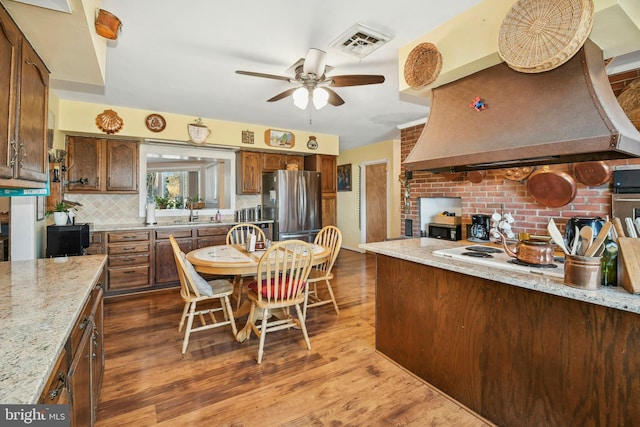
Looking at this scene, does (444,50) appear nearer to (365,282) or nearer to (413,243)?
(413,243)

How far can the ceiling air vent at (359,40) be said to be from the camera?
215 cm

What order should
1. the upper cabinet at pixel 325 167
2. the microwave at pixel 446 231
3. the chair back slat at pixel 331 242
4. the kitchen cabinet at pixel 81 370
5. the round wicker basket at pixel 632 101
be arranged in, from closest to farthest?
the kitchen cabinet at pixel 81 370 → the round wicker basket at pixel 632 101 → the chair back slat at pixel 331 242 → the microwave at pixel 446 231 → the upper cabinet at pixel 325 167

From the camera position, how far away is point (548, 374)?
143 centimetres

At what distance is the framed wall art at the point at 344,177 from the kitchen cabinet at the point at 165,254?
12.7 ft

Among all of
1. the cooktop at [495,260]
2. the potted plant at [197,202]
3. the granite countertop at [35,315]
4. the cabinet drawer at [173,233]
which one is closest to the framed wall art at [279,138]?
the potted plant at [197,202]

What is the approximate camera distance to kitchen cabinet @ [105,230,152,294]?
3797mm

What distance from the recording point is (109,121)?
12.5 ft

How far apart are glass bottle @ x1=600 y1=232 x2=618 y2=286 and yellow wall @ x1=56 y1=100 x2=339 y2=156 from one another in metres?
4.27

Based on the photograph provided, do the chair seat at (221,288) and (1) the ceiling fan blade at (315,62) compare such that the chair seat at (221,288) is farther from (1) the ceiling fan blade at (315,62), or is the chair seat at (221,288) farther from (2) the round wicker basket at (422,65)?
(2) the round wicker basket at (422,65)

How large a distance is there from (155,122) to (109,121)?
50 centimetres

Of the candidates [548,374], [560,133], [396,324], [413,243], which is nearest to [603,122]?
[560,133]

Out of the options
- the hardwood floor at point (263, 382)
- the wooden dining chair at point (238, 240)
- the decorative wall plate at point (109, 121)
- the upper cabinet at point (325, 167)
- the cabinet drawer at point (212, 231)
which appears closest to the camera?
the hardwood floor at point (263, 382)

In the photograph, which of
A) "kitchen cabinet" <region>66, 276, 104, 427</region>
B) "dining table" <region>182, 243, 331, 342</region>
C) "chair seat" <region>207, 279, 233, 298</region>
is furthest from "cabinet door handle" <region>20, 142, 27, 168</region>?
"chair seat" <region>207, 279, 233, 298</region>

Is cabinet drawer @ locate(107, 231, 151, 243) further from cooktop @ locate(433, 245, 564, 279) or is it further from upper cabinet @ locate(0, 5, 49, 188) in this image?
cooktop @ locate(433, 245, 564, 279)
